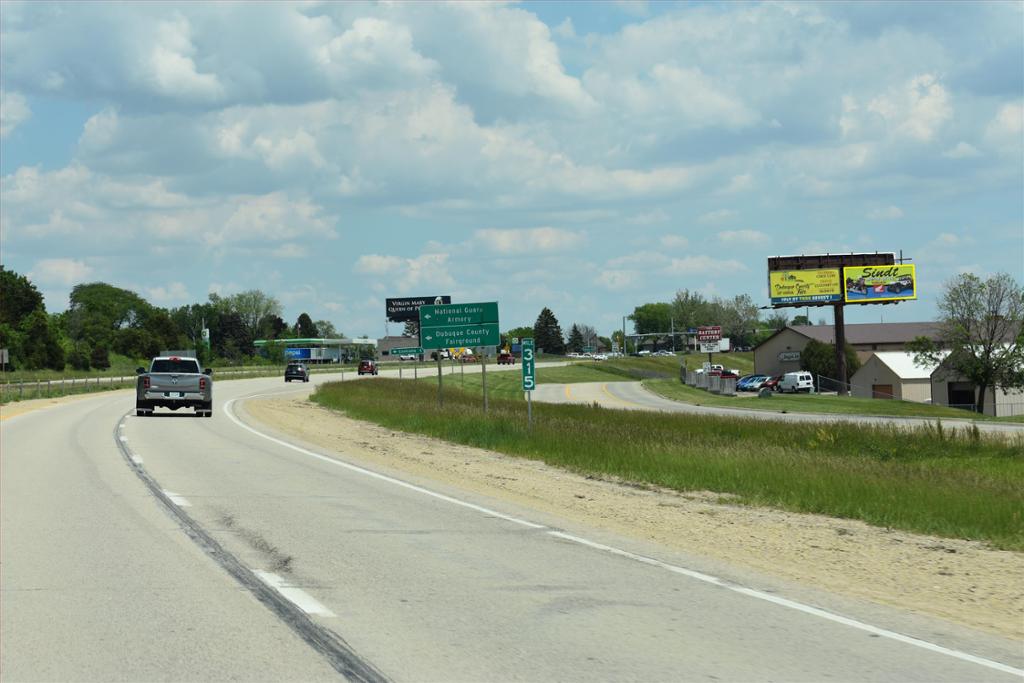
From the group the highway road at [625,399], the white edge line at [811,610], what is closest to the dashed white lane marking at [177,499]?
the white edge line at [811,610]

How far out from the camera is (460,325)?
123 ft

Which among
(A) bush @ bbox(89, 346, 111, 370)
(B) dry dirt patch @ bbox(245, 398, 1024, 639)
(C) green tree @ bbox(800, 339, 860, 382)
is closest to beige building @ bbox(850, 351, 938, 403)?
(C) green tree @ bbox(800, 339, 860, 382)

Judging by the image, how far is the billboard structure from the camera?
97.8 meters

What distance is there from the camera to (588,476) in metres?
19.5

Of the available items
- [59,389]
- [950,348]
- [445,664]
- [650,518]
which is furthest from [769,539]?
[950,348]

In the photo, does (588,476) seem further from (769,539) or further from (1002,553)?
(1002,553)

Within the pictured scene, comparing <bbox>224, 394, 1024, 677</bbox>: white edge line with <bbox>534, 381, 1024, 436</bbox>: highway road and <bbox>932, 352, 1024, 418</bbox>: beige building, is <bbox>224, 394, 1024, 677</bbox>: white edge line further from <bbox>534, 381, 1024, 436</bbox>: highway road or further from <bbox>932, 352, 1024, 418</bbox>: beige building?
<bbox>932, 352, 1024, 418</bbox>: beige building

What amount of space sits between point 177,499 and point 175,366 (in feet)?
81.7

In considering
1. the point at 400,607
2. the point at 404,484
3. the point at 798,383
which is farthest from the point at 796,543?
the point at 798,383

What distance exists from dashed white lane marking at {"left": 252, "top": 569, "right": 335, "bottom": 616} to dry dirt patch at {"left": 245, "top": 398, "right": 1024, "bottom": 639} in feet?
13.2

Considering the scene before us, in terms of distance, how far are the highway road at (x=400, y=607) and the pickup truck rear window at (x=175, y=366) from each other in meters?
24.2

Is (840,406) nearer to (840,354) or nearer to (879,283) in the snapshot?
(840,354)

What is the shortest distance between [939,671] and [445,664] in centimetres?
287

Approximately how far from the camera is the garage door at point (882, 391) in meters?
89.9
